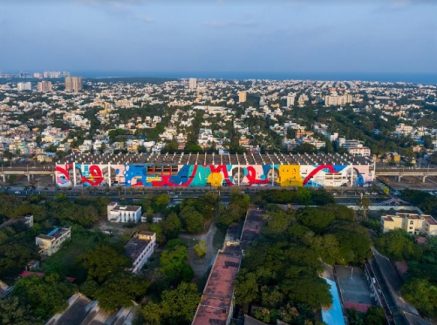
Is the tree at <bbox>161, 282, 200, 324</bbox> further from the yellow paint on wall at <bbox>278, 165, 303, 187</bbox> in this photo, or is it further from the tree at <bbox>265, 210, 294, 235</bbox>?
the yellow paint on wall at <bbox>278, 165, 303, 187</bbox>

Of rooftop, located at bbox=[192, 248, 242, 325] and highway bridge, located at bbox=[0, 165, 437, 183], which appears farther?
highway bridge, located at bbox=[0, 165, 437, 183]

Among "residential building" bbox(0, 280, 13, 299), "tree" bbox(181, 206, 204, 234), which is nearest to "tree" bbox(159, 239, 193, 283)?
"tree" bbox(181, 206, 204, 234)

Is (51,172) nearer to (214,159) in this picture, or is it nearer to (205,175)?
(205,175)

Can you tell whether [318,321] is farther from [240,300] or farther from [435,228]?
[435,228]

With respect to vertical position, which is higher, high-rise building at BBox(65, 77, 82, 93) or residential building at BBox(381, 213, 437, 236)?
residential building at BBox(381, 213, 437, 236)

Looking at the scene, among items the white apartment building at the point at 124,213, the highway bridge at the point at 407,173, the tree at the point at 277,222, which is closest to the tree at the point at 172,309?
the tree at the point at 277,222

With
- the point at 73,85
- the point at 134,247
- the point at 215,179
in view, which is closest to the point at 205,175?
the point at 215,179

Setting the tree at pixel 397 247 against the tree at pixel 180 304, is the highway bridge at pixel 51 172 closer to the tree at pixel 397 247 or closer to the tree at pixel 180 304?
the tree at pixel 397 247
